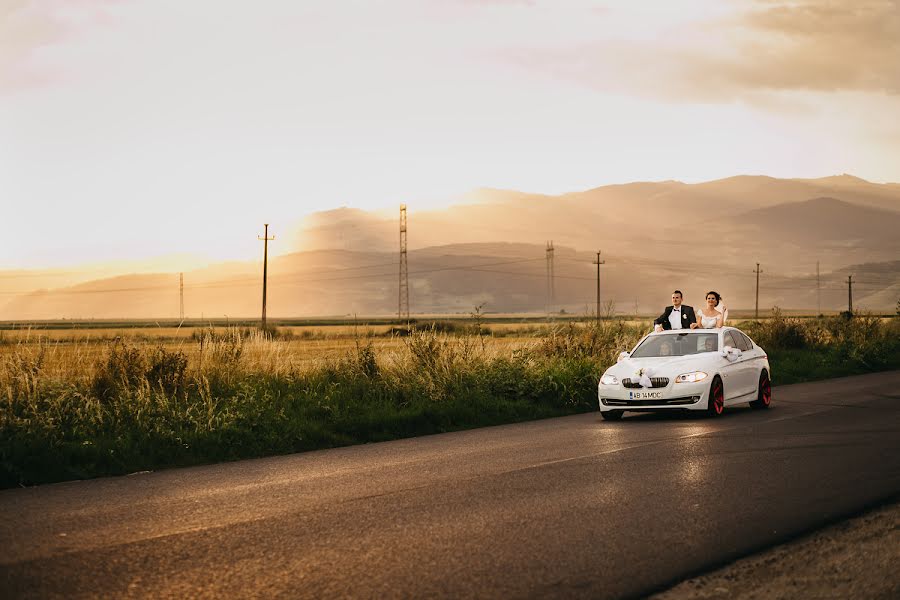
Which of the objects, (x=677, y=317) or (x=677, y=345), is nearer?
(x=677, y=345)

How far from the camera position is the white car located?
53.4 ft

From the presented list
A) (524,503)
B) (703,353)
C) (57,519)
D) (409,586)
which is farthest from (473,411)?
(409,586)

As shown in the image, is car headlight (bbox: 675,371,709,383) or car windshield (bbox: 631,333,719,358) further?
car windshield (bbox: 631,333,719,358)

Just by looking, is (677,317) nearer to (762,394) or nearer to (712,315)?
(712,315)

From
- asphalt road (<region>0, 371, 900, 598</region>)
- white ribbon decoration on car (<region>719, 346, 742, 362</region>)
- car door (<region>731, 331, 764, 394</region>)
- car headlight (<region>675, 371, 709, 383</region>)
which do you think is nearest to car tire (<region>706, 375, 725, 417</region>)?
car headlight (<region>675, 371, 709, 383</region>)

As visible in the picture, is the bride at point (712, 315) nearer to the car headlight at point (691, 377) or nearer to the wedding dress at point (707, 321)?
the wedding dress at point (707, 321)

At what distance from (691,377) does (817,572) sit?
10.3 meters

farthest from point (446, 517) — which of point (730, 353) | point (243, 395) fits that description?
point (730, 353)

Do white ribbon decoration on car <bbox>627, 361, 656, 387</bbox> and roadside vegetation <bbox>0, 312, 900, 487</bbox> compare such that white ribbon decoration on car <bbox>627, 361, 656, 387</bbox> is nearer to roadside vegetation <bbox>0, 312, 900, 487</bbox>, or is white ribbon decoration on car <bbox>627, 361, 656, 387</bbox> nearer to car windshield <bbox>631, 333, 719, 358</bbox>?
car windshield <bbox>631, 333, 719, 358</bbox>

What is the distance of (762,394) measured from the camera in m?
18.2

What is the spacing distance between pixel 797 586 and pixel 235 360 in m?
12.8

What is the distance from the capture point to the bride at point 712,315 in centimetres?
1931

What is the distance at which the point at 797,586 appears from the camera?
5867mm

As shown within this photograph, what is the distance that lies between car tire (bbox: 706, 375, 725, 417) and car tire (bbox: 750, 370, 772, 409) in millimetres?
1477
